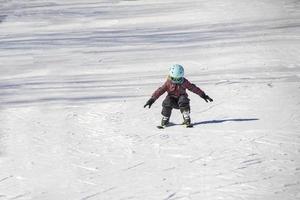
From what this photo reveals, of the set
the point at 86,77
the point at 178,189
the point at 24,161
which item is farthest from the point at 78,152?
the point at 86,77

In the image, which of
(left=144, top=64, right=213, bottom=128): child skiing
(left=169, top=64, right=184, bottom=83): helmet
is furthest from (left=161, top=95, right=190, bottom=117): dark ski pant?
(left=169, top=64, right=184, bottom=83): helmet

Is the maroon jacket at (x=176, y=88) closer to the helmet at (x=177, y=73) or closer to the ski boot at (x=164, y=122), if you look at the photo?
the helmet at (x=177, y=73)

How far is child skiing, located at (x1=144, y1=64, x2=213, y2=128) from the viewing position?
8.42m

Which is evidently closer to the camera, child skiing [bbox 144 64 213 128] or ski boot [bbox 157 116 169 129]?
child skiing [bbox 144 64 213 128]

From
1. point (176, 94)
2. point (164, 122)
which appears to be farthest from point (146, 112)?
point (176, 94)

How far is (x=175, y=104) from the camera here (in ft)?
28.5

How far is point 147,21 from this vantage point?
21.2m

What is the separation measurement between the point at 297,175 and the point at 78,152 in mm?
3023

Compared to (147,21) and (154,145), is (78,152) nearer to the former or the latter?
(154,145)

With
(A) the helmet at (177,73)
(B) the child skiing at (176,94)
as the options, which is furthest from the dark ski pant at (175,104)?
(A) the helmet at (177,73)

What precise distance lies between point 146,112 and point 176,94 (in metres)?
1.24

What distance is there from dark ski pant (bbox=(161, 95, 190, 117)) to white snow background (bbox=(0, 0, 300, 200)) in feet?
1.14

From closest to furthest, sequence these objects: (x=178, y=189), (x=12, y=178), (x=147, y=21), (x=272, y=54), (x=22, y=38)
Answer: (x=178, y=189) < (x=12, y=178) < (x=272, y=54) < (x=22, y=38) < (x=147, y=21)

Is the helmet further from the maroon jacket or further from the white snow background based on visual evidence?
the white snow background
